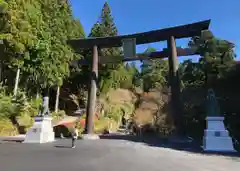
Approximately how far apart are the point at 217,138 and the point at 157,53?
22.3 ft

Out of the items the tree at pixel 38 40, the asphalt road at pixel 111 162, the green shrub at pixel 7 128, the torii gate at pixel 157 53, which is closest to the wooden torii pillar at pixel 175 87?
the torii gate at pixel 157 53

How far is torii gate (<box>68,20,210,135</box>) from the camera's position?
14.1 meters

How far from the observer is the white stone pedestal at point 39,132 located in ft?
41.3

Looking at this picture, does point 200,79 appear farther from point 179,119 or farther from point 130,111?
point 130,111

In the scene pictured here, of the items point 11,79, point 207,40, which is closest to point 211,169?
point 207,40

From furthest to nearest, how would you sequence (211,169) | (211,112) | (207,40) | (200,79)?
1. (200,79)
2. (207,40)
3. (211,112)
4. (211,169)

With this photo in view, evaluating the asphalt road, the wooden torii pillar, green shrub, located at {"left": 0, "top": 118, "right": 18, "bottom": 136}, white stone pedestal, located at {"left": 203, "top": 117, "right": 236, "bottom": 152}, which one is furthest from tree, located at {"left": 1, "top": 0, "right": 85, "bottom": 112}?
white stone pedestal, located at {"left": 203, "top": 117, "right": 236, "bottom": 152}

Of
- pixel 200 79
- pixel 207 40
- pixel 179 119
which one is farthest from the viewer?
pixel 200 79

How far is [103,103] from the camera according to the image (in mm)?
28531

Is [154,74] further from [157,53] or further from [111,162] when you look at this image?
[111,162]

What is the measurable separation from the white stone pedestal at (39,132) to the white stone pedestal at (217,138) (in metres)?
7.73

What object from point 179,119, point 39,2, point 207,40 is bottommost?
point 179,119

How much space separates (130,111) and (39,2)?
648 inches

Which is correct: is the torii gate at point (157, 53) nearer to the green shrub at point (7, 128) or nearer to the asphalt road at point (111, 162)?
the asphalt road at point (111, 162)
